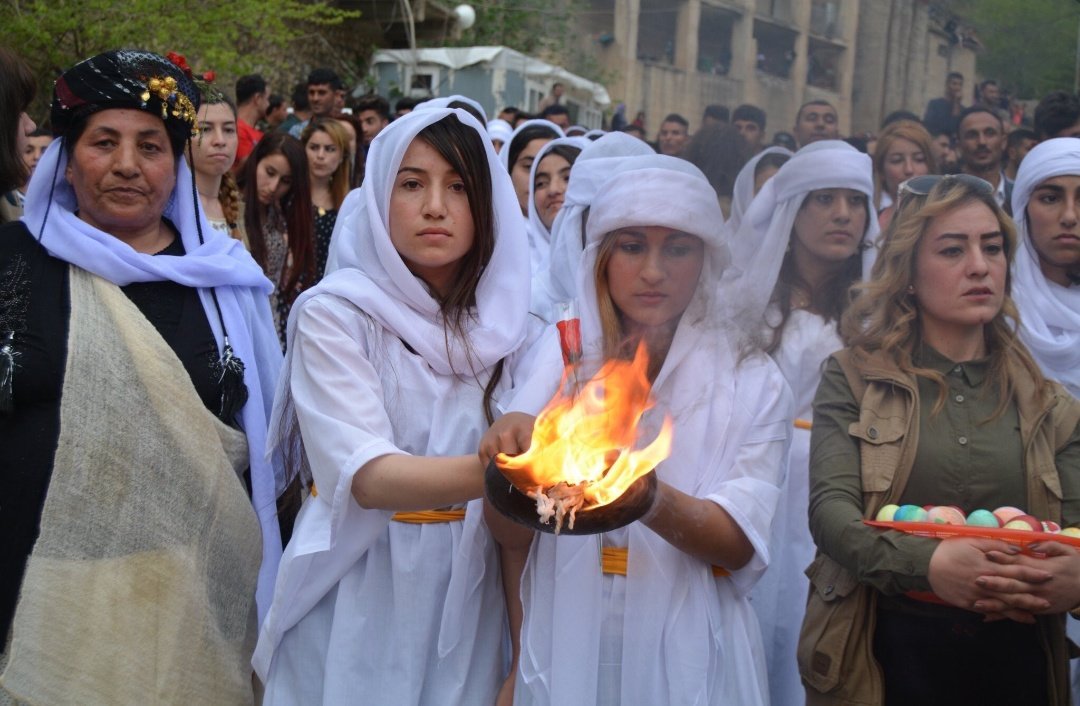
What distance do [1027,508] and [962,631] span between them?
363 millimetres

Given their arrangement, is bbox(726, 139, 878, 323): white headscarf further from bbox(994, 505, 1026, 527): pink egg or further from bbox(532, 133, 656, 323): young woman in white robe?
bbox(994, 505, 1026, 527): pink egg

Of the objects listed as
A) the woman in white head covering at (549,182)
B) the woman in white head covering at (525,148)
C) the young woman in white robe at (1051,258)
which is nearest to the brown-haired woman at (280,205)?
the woman in white head covering at (525,148)

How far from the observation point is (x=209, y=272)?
3.27 m

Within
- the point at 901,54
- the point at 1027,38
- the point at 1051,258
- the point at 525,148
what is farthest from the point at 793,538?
the point at 525,148

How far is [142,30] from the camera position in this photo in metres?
10.4

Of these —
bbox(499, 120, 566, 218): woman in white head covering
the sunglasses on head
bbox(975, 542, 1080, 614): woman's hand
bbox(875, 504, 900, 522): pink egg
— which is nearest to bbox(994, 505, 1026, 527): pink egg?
bbox(975, 542, 1080, 614): woman's hand

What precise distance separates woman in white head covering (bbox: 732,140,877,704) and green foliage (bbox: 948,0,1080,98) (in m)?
0.59

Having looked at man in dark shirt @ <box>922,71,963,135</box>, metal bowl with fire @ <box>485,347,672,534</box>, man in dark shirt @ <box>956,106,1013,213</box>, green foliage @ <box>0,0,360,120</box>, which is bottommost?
metal bowl with fire @ <box>485,347,672,534</box>

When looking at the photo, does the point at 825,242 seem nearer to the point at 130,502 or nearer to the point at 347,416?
the point at 347,416

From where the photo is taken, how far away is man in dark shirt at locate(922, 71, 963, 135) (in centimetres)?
413

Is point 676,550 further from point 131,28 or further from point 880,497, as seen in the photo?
point 131,28

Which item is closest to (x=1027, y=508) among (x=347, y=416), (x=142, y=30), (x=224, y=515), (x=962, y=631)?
(x=962, y=631)

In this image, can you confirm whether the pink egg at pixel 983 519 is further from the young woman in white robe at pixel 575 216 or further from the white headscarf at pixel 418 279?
the young woman in white robe at pixel 575 216

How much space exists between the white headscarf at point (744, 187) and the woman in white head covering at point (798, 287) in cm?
5
